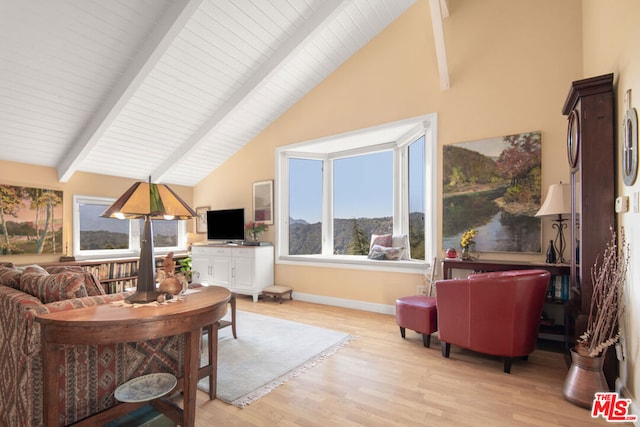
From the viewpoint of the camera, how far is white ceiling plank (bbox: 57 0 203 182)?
117 inches

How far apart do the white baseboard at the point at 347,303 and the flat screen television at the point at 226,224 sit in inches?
59.4

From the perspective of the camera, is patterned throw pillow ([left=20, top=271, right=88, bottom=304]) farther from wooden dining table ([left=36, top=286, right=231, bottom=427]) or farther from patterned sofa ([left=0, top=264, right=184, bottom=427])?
wooden dining table ([left=36, top=286, right=231, bottom=427])

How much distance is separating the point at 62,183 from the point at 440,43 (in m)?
5.57

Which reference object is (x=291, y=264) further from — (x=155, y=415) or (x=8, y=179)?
(x=8, y=179)

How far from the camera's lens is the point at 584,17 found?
2.98 meters

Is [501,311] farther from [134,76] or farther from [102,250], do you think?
[102,250]

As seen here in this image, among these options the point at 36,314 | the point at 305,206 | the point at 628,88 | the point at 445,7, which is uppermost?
the point at 445,7

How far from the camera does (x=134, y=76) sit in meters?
3.36

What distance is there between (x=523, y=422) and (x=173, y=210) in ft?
8.05

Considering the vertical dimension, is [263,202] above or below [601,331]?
above

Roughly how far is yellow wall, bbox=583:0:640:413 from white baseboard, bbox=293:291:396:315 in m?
2.36

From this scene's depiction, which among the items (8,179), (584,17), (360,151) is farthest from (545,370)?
(8,179)

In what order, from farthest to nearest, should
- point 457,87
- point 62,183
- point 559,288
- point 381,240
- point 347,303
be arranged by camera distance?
point 62,183, point 381,240, point 347,303, point 457,87, point 559,288

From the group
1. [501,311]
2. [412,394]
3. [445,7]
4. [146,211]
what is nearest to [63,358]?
[146,211]
